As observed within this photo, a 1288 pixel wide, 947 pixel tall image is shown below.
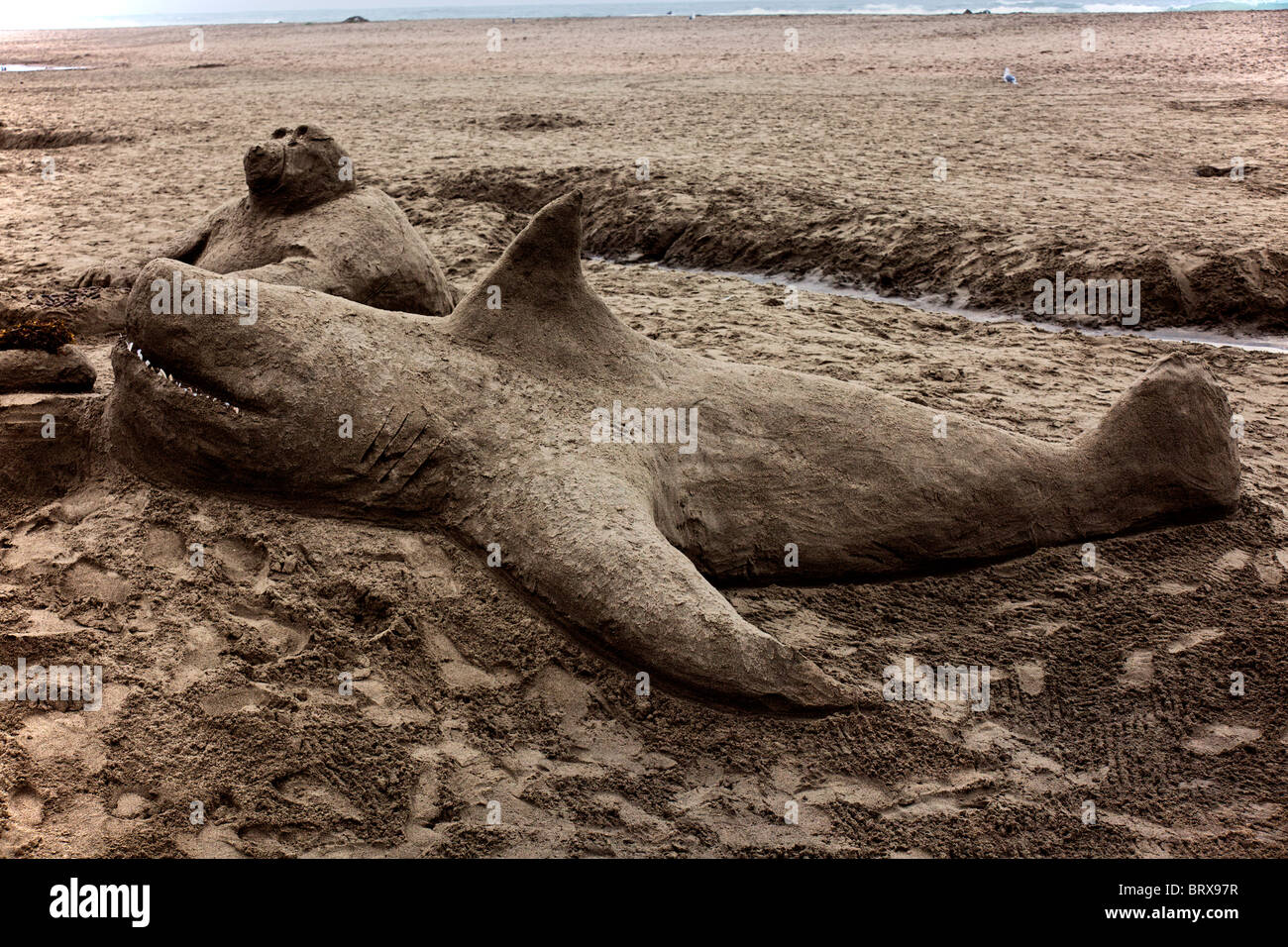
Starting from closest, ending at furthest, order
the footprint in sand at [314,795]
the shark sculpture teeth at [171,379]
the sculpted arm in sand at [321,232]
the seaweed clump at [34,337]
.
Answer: the footprint in sand at [314,795] < the shark sculpture teeth at [171,379] < the seaweed clump at [34,337] < the sculpted arm in sand at [321,232]

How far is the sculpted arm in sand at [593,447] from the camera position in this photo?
10.8ft

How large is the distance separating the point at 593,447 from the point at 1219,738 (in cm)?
197

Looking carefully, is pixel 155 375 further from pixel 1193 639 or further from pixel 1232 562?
pixel 1232 562

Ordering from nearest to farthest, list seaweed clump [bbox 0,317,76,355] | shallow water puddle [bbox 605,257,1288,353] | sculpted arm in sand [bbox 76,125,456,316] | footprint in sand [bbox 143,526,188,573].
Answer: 1. footprint in sand [bbox 143,526,188,573]
2. seaweed clump [bbox 0,317,76,355]
3. sculpted arm in sand [bbox 76,125,456,316]
4. shallow water puddle [bbox 605,257,1288,353]

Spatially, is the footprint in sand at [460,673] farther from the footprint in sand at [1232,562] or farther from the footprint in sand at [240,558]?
the footprint in sand at [1232,562]

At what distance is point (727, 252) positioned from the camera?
7.68 m

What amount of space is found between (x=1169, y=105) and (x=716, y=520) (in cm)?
1003

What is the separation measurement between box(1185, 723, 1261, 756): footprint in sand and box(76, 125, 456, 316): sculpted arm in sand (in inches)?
129

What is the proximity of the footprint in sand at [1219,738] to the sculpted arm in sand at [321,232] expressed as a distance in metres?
3.27

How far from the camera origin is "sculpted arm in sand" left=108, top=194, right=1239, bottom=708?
3295 millimetres

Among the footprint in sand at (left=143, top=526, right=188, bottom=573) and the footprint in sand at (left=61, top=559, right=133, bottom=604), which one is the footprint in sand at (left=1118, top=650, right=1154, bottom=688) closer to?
the footprint in sand at (left=143, top=526, right=188, bottom=573)

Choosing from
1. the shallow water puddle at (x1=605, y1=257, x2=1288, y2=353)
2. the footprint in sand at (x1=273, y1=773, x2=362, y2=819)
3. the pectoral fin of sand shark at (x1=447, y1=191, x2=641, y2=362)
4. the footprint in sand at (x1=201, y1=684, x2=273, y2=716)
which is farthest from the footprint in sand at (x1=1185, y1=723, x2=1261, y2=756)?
the shallow water puddle at (x1=605, y1=257, x2=1288, y2=353)

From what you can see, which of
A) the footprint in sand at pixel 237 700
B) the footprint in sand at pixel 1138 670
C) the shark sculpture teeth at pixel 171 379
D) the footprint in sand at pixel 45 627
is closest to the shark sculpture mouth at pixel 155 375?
the shark sculpture teeth at pixel 171 379
